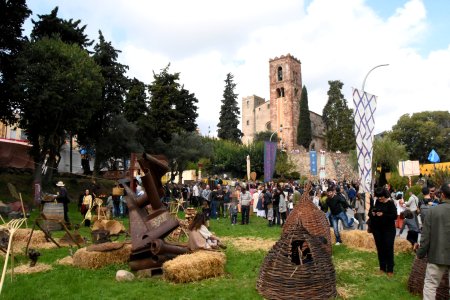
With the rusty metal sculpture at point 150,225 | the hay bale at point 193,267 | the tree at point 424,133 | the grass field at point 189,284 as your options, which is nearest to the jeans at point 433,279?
the grass field at point 189,284

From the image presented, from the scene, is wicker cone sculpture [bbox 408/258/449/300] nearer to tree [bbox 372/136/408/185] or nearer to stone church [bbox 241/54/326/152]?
tree [bbox 372/136/408/185]

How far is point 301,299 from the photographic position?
6.76 metres

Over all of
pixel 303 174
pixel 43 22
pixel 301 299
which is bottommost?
pixel 301 299

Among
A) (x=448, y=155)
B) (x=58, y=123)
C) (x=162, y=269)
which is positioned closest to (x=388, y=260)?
(x=162, y=269)

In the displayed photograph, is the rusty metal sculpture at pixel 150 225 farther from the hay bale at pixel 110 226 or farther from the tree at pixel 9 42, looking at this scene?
the tree at pixel 9 42

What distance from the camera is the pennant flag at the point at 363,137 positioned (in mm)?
14789

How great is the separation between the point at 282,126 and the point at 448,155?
3022 centimetres

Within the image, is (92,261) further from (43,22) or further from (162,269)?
(43,22)

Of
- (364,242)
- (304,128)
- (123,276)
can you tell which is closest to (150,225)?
(123,276)

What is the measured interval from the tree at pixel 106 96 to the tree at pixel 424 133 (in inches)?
2120

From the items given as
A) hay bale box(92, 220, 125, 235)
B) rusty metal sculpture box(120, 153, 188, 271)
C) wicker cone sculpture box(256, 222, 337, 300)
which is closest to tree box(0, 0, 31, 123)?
hay bale box(92, 220, 125, 235)

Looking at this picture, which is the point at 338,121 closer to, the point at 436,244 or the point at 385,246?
the point at 385,246

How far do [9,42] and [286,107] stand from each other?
62.5m

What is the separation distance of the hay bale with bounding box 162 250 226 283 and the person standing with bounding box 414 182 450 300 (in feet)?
13.7
